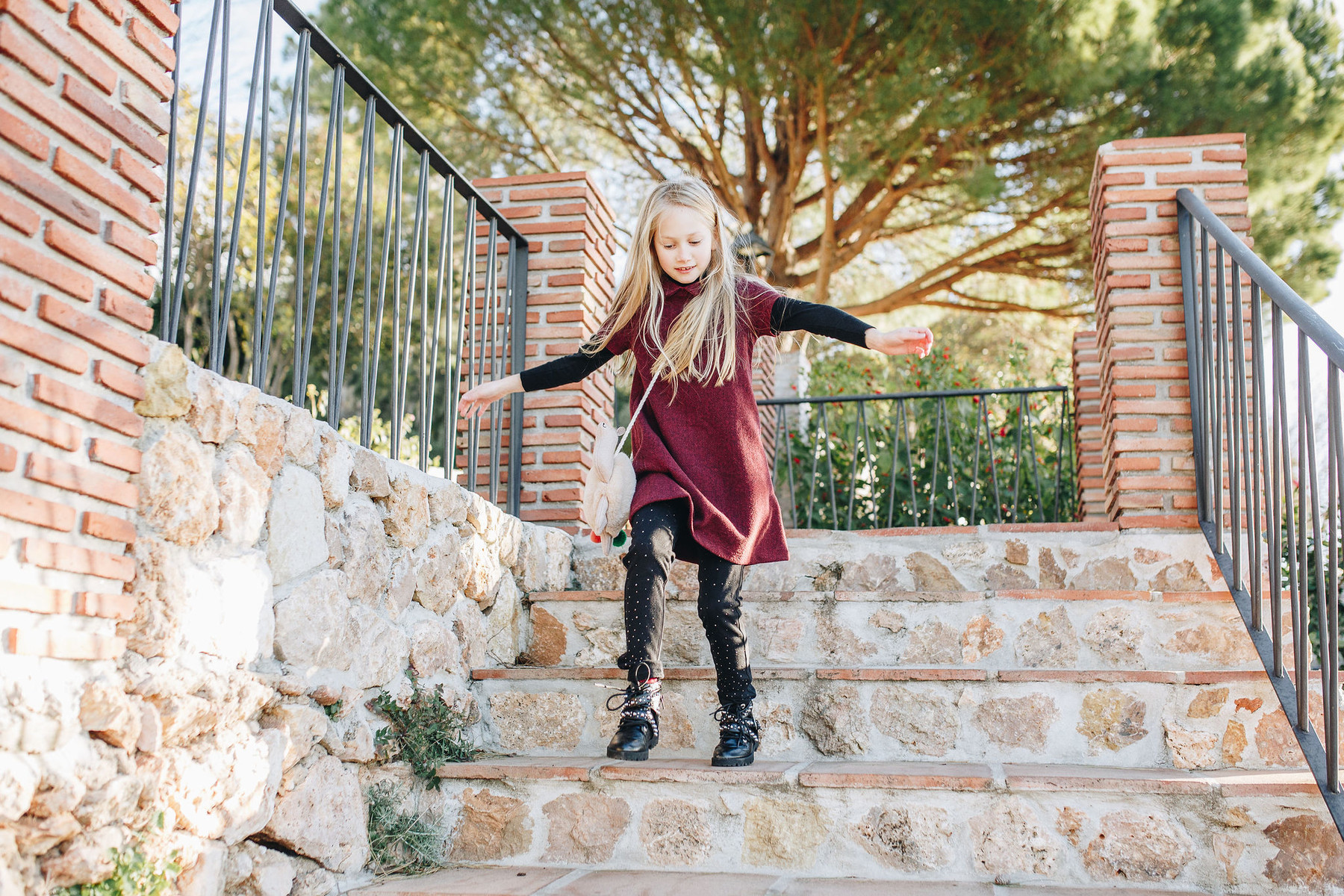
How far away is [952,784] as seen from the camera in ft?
6.94

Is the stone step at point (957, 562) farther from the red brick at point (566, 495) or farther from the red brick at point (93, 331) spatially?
the red brick at point (93, 331)

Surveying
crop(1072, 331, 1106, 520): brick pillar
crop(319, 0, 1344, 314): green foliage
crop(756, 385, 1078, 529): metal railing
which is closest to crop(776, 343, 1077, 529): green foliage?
crop(756, 385, 1078, 529): metal railing

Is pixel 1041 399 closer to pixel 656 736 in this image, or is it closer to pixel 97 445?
pixel 656 736

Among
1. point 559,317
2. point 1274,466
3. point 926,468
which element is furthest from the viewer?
point 926,468

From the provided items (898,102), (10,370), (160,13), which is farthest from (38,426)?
(898,102)

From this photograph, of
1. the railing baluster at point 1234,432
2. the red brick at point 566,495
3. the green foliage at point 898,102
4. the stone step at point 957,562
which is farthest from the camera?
the green foliage at point 898,102

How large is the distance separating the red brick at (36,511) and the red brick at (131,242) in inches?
18.2

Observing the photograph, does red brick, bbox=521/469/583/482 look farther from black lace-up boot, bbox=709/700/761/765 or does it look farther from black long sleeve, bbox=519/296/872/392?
black lace-up boot, bbox=709/700/761/765

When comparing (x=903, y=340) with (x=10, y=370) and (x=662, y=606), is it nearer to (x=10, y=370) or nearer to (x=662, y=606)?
(x=662, y=606)

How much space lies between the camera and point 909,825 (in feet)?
6.99

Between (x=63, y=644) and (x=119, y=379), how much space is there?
44cm

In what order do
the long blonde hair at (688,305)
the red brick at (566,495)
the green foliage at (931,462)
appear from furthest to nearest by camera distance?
the green foliage at (931,462) < the red brick at (566,495) < the long blonde hair at (688,305)

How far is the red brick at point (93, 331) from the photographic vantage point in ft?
5.18

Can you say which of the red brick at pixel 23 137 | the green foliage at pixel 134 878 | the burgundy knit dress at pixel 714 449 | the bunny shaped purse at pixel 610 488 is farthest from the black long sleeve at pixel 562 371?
the green foliage at pixel 134 878
